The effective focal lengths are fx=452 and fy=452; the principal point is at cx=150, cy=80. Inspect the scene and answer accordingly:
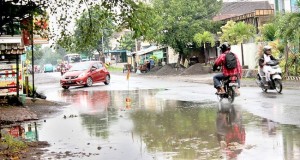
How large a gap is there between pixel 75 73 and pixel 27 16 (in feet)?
67.9

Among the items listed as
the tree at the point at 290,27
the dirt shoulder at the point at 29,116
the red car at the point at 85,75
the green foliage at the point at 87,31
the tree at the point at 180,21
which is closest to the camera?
the dirt shoulder at the point at 29,116

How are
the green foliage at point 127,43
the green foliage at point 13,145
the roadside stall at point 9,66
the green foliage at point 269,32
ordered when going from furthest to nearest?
the green foliage at point 127,43
the green foliage at point 269,32
the roadside stall at point 9,66
the green foliage at point 13,145

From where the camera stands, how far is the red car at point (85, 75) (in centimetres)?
2927

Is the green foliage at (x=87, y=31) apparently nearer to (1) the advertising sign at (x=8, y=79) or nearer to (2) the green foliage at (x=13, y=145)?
(2) the green foliage at (x=13, y=145)

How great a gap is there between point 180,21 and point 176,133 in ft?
111

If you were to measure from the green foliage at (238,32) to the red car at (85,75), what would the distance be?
11055 millimetres

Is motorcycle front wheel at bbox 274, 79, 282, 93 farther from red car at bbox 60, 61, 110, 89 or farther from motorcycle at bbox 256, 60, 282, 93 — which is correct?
red car at bbox 60, 61, 110, 89

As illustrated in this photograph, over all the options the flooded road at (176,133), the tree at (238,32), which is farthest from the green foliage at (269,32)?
the flooded road at (176,133)

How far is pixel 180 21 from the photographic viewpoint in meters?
42.6

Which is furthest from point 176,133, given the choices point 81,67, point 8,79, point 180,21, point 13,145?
point 180,21

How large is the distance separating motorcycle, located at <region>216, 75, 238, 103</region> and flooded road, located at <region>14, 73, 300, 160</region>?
12.5 inches

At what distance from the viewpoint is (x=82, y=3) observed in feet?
34.9

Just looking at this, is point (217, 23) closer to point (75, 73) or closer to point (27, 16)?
point (75, 73)

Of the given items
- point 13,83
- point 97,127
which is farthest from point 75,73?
point 97,127
